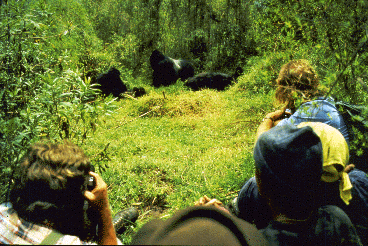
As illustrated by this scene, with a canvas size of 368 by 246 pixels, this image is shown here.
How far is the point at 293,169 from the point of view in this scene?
1.45 meters

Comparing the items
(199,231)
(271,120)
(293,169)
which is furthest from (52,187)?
(271,120)

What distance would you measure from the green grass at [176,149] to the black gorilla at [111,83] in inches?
47.1

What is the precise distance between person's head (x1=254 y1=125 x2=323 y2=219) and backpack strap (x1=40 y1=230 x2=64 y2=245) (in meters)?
1.08

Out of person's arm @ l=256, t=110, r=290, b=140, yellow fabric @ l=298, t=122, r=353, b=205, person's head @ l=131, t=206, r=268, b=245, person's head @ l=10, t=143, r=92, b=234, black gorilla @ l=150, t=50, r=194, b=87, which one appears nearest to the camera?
person's head @ l=131, t=206, r=268, b=245

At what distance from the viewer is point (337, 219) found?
1421mm

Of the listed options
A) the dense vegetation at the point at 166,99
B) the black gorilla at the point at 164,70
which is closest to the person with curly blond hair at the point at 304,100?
the dense vegetation at the point at 166,99

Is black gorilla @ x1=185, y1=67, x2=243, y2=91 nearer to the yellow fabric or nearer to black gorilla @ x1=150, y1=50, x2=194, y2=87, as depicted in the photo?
black gorilla @ x1=150, y1=50, x2=194, y2=87

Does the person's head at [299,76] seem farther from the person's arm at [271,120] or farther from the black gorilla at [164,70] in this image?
the black gorilla at [164,70]

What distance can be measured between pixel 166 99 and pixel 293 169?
6359 mm

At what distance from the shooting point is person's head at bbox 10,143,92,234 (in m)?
1.41

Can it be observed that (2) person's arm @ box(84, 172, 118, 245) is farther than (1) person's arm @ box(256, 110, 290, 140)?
No

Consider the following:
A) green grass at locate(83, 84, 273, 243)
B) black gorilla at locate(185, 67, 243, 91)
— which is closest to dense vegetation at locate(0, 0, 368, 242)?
green grass at locate(83, 84, 273, 243)

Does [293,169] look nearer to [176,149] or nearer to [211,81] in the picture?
[176,149]

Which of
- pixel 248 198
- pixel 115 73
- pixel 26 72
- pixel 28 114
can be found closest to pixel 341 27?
pixel 248 198
